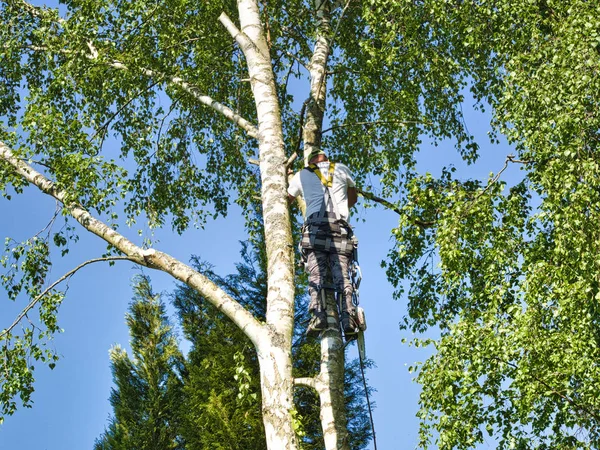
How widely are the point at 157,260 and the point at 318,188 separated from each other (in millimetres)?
1830

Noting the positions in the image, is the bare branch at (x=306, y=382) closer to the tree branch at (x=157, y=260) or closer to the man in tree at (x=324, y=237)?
the man in tree at (x=324, y=237)

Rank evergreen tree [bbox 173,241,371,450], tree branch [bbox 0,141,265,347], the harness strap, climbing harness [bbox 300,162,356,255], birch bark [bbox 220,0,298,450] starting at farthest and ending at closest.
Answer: evergreen tree [bbox 173,241,371,450], the harness strap, climbing harness [bbox 300,162,356,255], tree branch [bbox 0,141,265,347], birch bark [bbox 220,0,298,450]

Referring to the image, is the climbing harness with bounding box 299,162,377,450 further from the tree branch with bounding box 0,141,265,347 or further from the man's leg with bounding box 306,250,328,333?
the tree branch with bounding box 0,141,265,347

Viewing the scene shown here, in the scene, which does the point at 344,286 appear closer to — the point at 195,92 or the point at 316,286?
the point at 316,286

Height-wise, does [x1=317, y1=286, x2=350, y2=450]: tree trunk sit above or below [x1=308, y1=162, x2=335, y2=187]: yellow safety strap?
below

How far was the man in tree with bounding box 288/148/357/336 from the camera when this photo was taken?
24.3ft

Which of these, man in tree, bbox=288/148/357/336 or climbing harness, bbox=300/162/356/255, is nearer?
man in tree, bbox=288/148/357/336

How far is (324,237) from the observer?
7652 millimetres

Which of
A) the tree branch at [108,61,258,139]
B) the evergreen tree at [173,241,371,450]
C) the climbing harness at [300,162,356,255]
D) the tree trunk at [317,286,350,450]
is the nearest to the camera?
the tree trunk at [317,286,350,450]

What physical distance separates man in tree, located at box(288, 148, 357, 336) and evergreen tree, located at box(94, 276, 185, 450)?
11.2 metres

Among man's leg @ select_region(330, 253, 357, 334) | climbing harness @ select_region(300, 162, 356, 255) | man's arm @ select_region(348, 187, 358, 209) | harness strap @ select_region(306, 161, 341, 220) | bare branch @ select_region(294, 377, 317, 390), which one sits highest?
man's arm @ select_region(348, 187, 358, 209)

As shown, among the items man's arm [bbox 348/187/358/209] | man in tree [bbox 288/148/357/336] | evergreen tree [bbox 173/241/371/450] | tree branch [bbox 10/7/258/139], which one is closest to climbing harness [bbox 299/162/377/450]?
man in tree [bbox 288/148/357/336]

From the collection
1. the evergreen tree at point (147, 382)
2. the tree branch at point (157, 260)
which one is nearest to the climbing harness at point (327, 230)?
the tree branch at point (157, 260)

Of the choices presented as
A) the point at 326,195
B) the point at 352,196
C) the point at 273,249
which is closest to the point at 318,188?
the point at 326,195
